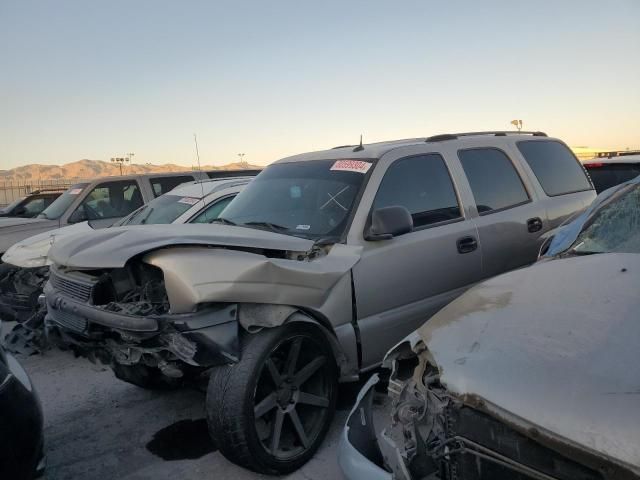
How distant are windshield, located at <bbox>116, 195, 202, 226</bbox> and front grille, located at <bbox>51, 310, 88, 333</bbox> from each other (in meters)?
2.87

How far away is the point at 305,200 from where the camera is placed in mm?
3971

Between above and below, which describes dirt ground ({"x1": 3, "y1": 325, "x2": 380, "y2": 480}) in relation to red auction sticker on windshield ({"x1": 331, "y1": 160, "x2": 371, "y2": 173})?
below

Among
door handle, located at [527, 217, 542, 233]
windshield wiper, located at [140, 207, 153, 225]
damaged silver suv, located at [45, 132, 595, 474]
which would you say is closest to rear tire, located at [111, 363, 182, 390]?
damaged silver suv, located at [45, 132, 595, 474]

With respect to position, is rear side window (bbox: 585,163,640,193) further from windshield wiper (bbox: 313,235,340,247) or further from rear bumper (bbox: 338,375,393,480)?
rear bumper (bbox: 338,375,393,480)

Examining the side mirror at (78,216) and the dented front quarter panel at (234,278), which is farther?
the side mirror at (78,216)

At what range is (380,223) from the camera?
342 centimetres

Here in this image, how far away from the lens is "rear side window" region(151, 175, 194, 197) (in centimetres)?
960

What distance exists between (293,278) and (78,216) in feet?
23.1

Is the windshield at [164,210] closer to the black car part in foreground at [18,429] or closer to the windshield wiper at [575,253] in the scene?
the black car part in foreground at [18,429]

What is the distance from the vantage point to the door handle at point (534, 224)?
15.4ft

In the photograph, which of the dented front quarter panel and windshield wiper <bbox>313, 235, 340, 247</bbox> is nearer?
the dented front quarter panel

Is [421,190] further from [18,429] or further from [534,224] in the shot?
[18,429]

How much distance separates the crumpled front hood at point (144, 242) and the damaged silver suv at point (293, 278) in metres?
0.01

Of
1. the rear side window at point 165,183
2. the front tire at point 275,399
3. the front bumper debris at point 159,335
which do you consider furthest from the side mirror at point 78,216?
the front tire at point 275,399
